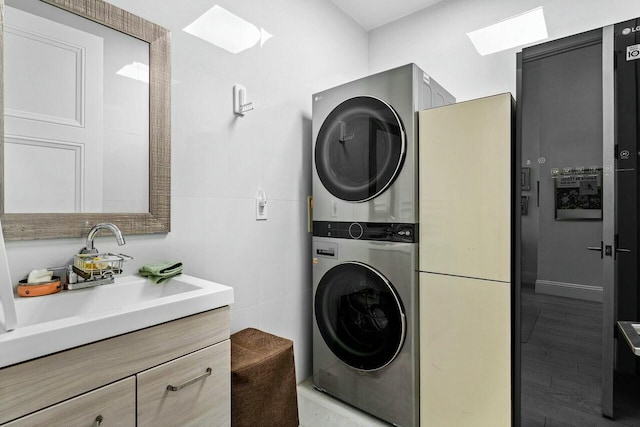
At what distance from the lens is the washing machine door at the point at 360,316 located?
5.86 ft

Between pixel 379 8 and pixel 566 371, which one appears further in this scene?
pixel 379 8

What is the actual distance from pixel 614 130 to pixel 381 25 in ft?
6.87

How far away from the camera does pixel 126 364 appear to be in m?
0.96

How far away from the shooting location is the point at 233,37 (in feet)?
5.97

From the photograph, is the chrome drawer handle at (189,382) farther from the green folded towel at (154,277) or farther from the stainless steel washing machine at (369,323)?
the stainless steel washing machine at (369,323)

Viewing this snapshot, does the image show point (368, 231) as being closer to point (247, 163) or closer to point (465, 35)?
point (247, 163)

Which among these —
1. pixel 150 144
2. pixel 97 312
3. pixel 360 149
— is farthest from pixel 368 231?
pixel 97 312

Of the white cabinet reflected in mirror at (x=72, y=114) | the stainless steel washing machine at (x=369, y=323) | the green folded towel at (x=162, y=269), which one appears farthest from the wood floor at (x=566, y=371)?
the white cabinet reflected in mirror at (x=72, y=114)

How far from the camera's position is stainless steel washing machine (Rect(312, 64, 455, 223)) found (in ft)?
5.64

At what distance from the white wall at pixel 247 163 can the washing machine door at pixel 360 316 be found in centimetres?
28

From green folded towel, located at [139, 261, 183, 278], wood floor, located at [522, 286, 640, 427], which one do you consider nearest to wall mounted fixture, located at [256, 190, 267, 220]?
green folded towel, located at [139, 261, 183, 278]

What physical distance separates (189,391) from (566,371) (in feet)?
5.27

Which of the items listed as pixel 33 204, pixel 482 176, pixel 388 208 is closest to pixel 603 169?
pixel 482 176

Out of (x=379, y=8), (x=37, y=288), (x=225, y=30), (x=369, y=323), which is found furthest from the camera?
(x=379, y=8)
